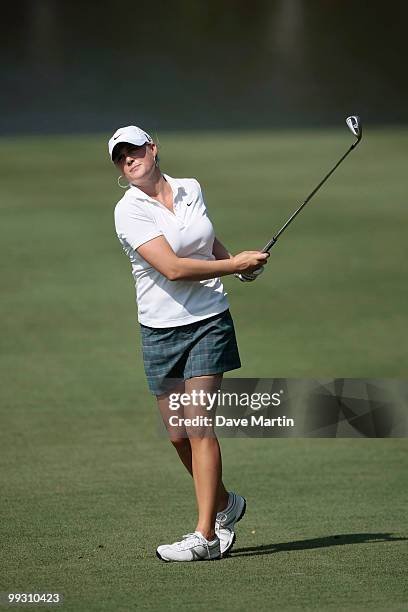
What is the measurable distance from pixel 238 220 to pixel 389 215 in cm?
161

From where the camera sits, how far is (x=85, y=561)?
17.4ft

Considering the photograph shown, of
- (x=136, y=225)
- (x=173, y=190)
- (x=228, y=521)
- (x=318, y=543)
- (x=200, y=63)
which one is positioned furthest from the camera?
(x=200, y=63)

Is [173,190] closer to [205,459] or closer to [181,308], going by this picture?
[181,308]

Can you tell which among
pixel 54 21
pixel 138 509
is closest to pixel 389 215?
pixel 138 509

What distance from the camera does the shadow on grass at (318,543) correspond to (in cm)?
560

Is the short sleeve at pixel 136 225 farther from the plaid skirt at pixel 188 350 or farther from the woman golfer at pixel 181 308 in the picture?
the plaid skirt at pixel 188 350

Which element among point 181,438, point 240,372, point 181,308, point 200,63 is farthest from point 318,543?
point 200,63

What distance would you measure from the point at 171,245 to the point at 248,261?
11.9 inches

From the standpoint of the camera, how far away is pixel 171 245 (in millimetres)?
5328

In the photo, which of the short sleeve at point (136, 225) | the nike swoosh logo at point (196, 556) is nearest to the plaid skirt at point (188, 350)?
the short sleeve at point (136, 225)

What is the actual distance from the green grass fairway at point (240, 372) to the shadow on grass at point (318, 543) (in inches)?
0.5

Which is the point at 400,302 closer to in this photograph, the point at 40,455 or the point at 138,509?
the point at 40,455

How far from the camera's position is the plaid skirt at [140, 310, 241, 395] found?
5375 mm

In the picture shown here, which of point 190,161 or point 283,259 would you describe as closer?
point 283,259
